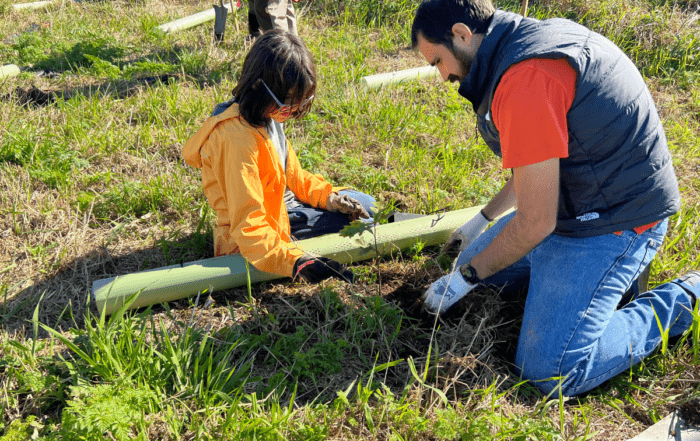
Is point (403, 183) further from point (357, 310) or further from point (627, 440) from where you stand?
point (627, 440)

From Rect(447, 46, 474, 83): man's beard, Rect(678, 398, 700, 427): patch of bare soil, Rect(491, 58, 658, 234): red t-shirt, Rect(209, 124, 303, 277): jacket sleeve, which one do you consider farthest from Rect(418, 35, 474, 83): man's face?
Rect(678, 398, 700, 427): patch of bare soil

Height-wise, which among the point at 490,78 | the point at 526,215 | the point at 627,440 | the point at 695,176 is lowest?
the point at 627,440

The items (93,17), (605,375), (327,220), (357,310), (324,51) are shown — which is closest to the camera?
(605,375)

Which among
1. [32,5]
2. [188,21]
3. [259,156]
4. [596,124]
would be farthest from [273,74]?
[32,5]

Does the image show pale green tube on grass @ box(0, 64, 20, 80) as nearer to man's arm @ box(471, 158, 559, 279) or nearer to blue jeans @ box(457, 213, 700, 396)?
man's arm @ box(471, 158, 559, 279)

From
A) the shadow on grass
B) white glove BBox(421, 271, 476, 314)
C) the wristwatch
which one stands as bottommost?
the shadow on grass

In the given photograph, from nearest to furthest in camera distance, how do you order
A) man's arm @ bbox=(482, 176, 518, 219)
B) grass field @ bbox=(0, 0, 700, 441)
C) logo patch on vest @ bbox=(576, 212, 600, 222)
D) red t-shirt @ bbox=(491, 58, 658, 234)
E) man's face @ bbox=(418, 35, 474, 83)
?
red t-shirt @ bbox=(491, 58, 658, 234) < grass field @ bbox=(0, 0, 700, 441) < man's face @ bbox=(418, 35, 474, 83) < logo patch on vest @ bbox=(576, 212, 600, 222) < man's arm @ bbox=(482, 176, 518, 219)

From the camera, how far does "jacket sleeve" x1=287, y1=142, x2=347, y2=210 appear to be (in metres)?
2.90

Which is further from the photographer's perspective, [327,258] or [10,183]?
[10,183]

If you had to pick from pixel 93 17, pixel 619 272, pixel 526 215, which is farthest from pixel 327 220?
pixel 93 17

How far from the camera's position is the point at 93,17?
5.63 metres

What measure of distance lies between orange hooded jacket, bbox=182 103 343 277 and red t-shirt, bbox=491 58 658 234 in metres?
1.09

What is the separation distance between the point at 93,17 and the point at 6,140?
2.92m

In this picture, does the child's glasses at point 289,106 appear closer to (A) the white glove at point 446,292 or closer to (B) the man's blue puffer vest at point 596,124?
(B) the man's blue puffer vest at point 596,124
